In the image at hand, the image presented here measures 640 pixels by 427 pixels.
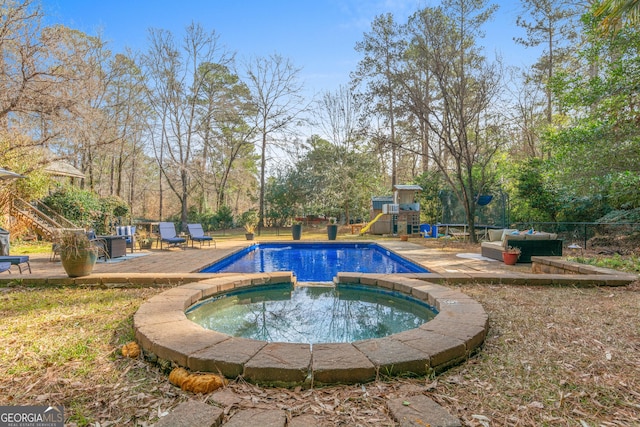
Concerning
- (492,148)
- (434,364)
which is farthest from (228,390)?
(492,148)

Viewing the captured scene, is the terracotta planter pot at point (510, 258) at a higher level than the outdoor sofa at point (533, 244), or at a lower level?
lower

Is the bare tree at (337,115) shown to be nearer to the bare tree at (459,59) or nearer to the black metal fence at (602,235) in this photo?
the bare tree at (459,59)

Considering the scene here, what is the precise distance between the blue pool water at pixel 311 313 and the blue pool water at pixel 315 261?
137 cm

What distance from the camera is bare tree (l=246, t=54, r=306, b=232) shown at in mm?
17094

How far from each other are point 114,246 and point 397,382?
709cm

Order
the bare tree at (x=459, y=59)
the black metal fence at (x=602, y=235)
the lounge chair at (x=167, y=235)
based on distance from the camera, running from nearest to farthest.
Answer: the black metal fence at (x=602, y=235) < the lounge chair at (x=167, y=235) < the bare tree at (x=459, y=59)

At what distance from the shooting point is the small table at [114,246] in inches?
272

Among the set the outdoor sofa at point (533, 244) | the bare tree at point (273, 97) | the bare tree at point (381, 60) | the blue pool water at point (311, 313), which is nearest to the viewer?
the blue pool water at point (311, 313)

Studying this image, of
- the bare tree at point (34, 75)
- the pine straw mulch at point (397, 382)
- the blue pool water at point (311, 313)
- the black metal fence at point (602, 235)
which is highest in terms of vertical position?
the bare tree at point (34, 75)

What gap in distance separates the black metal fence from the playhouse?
4.80m

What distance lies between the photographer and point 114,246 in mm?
6988

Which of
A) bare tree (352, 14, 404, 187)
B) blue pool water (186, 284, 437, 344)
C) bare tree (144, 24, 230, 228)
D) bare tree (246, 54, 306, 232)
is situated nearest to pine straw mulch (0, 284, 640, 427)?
blue pool water (186, 284, 437, 344)

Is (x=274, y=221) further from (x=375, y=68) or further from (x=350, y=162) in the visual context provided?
(x=375, y=68)

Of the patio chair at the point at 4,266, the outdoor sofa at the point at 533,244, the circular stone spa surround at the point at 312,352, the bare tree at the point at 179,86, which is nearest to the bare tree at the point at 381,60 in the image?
the outdoor sofa at the point at 533,244
